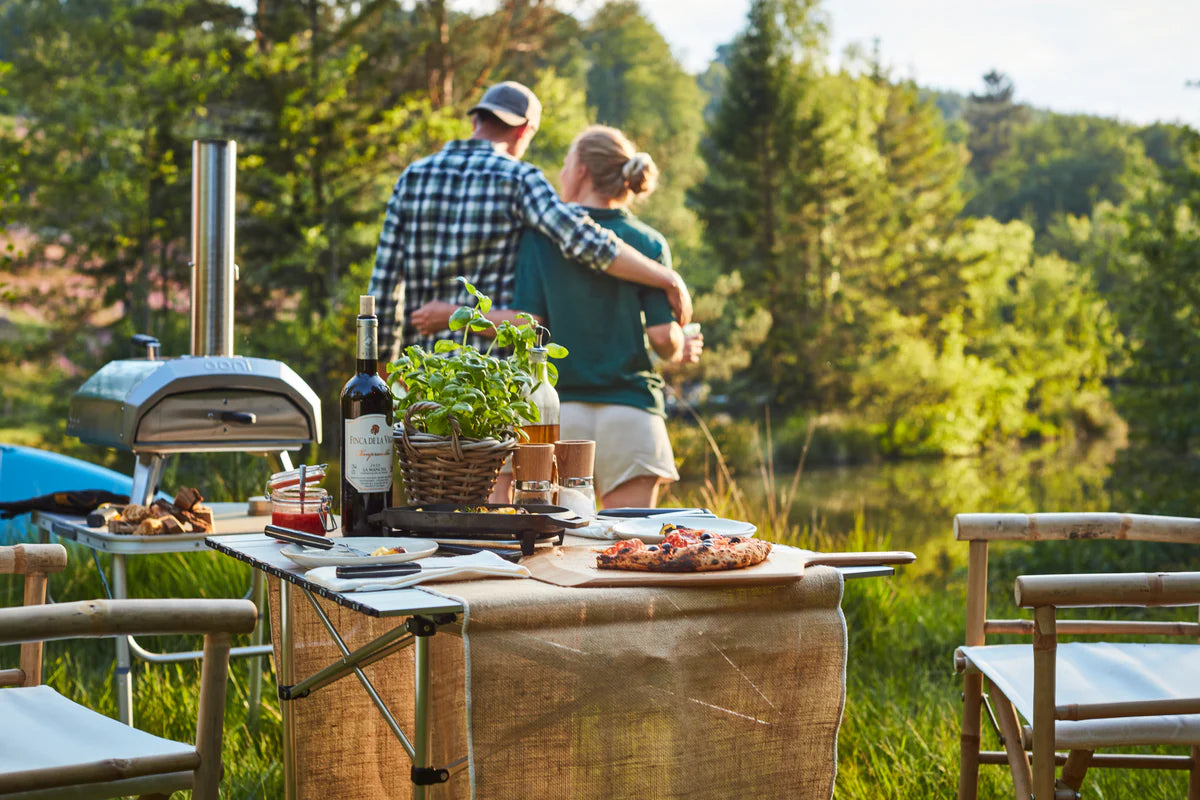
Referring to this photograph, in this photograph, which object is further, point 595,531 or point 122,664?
point 122,664

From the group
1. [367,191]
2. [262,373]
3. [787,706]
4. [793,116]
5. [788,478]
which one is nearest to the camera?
[787,706]

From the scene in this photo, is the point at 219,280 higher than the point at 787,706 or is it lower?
higher

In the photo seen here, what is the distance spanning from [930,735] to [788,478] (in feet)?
55.1

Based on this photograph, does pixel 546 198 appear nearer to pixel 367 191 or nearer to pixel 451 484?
pixel 451 484

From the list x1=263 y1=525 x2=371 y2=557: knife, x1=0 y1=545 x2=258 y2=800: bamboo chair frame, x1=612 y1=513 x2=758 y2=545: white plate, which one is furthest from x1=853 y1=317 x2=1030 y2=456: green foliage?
x1=0 y1=545 x2=258 y2=800: bamboo chair frame

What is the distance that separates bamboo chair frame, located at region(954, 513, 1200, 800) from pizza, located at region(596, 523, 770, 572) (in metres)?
0.39

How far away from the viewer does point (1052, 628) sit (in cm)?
169

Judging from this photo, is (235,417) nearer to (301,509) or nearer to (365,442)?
(301,509)

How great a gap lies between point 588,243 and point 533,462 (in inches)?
48.5

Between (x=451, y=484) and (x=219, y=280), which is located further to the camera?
(x=219, y=280)

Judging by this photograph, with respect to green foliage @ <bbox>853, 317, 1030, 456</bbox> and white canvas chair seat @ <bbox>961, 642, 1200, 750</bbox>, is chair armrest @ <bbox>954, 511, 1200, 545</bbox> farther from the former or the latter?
green foliage @ <bbox>853, 317, 1030, 456</bbox>

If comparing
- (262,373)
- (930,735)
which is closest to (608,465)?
(262,373)

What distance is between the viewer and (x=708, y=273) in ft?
85.9

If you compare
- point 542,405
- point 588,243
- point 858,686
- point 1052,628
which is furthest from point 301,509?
point 858,686
